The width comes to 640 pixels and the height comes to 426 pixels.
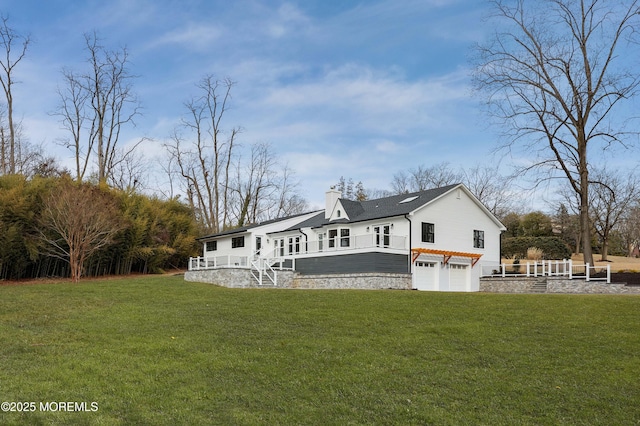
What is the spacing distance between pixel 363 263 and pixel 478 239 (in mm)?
8304

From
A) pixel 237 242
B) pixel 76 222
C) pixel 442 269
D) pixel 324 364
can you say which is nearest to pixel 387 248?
pixel 442 269

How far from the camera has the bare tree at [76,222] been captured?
24047mm

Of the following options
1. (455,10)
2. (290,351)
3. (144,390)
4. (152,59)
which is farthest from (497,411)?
(152,59)

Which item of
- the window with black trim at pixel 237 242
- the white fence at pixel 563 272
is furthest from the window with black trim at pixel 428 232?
the window with black trim at pixel 237 242

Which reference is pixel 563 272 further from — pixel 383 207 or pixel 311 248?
pixel 311 248

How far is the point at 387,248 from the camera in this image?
82.9 ft

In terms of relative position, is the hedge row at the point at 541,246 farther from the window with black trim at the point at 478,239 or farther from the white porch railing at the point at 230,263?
the white porch railing at the point at 230,263

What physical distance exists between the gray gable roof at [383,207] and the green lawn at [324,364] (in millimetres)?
13100

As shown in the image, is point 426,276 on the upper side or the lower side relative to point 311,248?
lower

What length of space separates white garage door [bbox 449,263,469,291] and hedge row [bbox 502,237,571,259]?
53.7 ft

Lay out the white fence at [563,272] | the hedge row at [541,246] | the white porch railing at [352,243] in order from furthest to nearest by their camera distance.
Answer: the hedge row at [541,246] → the white porch railing at [352,243] → the white fence at [563,272]

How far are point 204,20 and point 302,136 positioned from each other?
11.9 metres

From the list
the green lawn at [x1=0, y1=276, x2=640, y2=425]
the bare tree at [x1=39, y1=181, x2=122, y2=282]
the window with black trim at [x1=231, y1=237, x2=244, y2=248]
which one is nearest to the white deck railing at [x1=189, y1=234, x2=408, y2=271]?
→ the window with black trim at [x1=231, y1=237, x2=244, y2=248]

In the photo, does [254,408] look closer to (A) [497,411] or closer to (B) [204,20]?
(A) [497,411]
